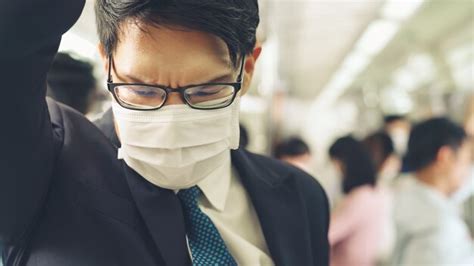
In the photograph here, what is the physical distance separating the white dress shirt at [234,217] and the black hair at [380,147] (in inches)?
111

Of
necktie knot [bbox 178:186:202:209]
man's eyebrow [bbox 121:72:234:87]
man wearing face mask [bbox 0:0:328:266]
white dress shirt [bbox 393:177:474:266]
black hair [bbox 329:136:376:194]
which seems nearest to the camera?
man wearing face mask [bbox 0:0:328:266]

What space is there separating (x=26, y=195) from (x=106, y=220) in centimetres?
16

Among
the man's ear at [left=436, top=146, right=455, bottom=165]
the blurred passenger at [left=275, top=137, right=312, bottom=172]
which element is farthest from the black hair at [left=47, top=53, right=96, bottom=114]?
the blurred passenger at [left=275, top=137, right=312, bottom=172]

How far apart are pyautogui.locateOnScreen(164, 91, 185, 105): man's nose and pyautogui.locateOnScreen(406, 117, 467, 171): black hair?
1915 millimetres

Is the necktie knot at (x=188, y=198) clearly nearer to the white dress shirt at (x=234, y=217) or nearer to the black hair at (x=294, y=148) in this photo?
the white dress shirt at (x=234, y=217)

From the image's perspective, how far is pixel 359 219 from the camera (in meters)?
2.91

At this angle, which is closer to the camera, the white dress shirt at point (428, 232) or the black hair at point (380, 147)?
the white dress shirt at point (428, 232)

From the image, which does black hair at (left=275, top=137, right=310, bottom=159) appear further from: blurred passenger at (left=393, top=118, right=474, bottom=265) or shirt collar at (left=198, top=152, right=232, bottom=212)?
shirt collar at (left=198, top=152, right=232, bottom=212)

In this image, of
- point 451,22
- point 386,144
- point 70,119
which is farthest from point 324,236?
point 451,22

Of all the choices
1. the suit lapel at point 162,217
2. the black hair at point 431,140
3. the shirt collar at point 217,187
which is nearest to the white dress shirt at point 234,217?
the shirt collar at point 217,187

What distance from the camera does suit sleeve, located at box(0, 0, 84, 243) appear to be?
0.69 meters

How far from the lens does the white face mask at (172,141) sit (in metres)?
0.92

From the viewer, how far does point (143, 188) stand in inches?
38.1

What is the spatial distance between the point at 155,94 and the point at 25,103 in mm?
244
